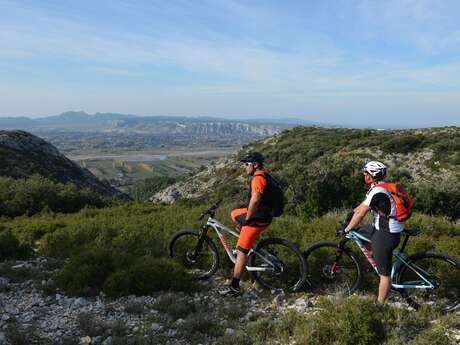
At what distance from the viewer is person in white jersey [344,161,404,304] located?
6.07 m

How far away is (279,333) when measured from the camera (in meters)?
5.63

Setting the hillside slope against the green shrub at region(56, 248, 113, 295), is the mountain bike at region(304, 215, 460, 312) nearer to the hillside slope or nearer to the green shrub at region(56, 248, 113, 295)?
the green shrub at region(56, 248, 113, 295)

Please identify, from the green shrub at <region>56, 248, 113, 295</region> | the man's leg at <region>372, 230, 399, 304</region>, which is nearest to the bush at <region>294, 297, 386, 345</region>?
the man's leg at <region>372, 230, 399, 304</region>

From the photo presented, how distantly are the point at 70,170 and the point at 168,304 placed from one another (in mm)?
39504

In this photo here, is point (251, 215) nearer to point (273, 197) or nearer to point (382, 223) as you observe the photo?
point (273, 197)

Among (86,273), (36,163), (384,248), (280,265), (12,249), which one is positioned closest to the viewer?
(384,248)

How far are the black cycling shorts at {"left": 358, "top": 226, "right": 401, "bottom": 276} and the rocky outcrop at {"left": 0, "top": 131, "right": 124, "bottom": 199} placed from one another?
98.9 feet

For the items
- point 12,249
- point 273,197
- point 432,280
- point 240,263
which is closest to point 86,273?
point 240,263

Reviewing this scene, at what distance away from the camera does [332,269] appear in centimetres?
723

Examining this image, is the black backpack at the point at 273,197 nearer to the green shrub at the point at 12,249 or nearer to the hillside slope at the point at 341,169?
the green shrub at the point at 12,249

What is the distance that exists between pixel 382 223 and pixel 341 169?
12.8 meters

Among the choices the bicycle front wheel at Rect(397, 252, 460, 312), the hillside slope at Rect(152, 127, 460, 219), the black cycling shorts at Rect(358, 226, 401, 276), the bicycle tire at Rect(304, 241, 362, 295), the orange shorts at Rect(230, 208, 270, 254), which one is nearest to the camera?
the black cycling shorts at Rect(358, 226, 401, 276)

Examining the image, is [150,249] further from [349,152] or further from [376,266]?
[349,152]

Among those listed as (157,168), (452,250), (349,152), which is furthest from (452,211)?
(157,168)
